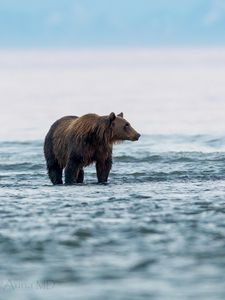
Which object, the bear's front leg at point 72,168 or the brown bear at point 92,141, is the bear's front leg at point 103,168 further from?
the bear's front leg at point 72,168

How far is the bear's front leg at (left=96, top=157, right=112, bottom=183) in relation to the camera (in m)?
16.4

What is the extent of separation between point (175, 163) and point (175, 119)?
1663 centimetres

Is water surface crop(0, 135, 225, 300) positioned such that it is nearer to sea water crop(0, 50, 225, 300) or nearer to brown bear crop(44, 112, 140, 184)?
sea water crop(0, 50, 225, 300)

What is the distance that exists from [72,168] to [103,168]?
1.40 ft

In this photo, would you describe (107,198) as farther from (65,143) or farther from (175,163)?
(175,163)

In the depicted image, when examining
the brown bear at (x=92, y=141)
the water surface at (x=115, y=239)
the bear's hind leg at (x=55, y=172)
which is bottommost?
the water surface at (x=115, y=239)

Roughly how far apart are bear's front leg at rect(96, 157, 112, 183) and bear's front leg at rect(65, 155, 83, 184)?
260 millimetres

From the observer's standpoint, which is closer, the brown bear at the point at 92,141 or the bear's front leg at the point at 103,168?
the brown bear at the point at 92,141

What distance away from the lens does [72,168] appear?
16297mm

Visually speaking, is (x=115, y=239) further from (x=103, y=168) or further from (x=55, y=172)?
(x=55, y=172)

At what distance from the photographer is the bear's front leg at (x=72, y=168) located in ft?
53.4

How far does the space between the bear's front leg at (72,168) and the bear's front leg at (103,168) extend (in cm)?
26

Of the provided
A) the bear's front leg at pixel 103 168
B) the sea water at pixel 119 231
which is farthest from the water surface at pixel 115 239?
the bear's front leg at pixel 103 168

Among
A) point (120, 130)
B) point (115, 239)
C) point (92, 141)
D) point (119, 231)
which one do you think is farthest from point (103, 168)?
point (115, 239)
